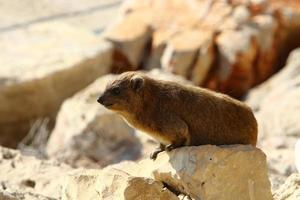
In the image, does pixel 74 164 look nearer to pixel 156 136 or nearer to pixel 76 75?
pixel 76 75

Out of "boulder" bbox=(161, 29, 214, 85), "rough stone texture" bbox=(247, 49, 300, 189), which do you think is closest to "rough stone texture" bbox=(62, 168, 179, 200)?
"rough stone texture" bbox=(247, 49, 300, 189)

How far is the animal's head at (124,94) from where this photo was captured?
7.71m

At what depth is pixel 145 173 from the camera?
7.35 meters

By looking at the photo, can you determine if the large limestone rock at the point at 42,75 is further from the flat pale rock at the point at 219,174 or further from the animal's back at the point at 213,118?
the flat pale rock at the point at 219,174

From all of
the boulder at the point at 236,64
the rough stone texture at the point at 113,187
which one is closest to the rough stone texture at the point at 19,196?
the rough stone texture at the point at 113,187

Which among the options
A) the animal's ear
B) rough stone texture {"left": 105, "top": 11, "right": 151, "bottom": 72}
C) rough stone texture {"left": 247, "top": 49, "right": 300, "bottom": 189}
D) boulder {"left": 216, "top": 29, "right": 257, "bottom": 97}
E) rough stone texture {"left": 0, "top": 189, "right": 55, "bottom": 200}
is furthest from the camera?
rough stone texture {"left": 105, "top": 11, "right": 151, "bottom": 72}

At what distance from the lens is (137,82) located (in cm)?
767

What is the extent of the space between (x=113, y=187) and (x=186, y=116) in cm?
101

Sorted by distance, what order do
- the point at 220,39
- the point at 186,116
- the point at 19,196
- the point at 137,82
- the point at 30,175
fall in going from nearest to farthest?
the point at 19,196, the point at 186,116, the point at 137,82, the point at 30,175, the point at 220,39

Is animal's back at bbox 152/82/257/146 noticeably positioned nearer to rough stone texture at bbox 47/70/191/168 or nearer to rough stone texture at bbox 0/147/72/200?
rough stone texture at bbox 0/147/72/200

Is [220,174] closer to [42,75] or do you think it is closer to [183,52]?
[42,75]

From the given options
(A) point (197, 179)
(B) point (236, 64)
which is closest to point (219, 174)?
(A) point (197, 179)

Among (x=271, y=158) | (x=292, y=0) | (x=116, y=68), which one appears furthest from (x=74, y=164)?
(x=292, y=0)

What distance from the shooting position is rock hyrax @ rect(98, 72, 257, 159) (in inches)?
293
